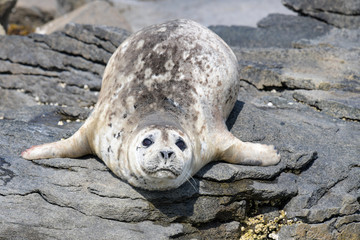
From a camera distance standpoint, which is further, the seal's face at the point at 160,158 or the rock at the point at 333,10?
the rock at the point at 333,10

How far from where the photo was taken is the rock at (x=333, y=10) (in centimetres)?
1075

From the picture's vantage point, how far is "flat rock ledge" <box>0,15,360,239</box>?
5.04 metres

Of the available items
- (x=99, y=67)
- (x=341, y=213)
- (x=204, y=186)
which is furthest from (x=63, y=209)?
(x=99, y=67)

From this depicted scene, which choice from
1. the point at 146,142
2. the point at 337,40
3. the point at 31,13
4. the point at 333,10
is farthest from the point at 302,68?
the point at 31,13

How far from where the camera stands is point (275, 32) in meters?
10.7

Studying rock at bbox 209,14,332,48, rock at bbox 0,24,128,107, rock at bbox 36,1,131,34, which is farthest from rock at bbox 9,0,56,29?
rock at bbox 209,14,332,48

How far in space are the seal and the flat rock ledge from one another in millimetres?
179

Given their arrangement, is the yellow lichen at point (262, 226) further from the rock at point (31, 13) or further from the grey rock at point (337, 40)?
the rock at point (31, 13)

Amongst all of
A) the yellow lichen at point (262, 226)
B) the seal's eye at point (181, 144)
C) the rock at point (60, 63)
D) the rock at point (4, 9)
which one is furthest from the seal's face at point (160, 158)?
the rock at point (4, 9)

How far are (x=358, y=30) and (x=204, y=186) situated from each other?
232 inches

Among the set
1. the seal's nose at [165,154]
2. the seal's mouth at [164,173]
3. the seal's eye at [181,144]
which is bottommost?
the seal's mouth at [164,173]

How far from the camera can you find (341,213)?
18.3ft

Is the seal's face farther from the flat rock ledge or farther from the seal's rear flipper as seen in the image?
the seal's rear flipper

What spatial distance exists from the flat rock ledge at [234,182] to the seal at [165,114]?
7.0 inches
